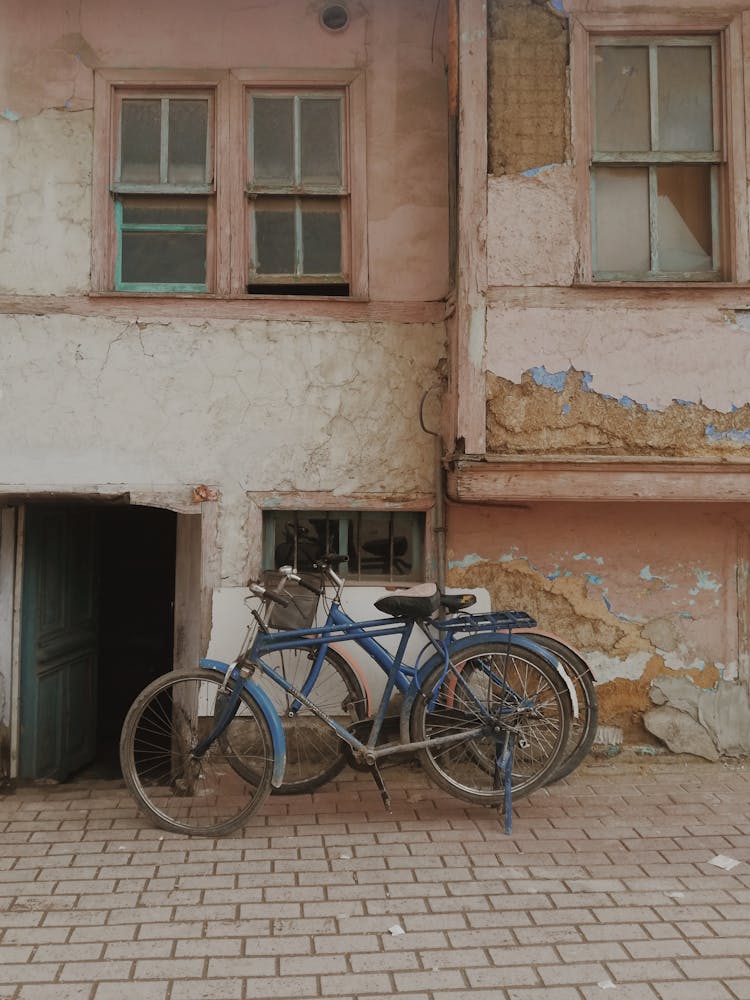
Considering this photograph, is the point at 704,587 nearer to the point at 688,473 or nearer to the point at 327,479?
the point at 688,473

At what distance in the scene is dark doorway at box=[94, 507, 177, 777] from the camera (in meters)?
10.9

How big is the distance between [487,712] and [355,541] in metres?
1.62

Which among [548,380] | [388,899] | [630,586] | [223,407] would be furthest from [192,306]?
[388,899]

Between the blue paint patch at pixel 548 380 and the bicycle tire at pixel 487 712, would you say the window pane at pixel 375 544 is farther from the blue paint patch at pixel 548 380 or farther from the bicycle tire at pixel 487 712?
the blue paint patch at pixel 548 380

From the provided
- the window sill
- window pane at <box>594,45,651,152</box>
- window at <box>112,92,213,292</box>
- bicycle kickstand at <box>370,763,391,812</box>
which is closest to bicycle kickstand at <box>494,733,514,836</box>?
bicycle kickstand at <box>370,763,391,812</box>

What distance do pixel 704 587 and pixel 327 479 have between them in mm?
2648

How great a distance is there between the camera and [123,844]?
4.87m

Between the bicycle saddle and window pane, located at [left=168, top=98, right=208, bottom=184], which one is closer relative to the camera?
the bicycle saddle

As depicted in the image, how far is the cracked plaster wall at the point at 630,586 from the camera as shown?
6086mm

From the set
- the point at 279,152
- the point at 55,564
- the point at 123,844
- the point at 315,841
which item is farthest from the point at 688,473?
the point at 55,564

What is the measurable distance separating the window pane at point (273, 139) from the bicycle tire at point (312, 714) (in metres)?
3.27

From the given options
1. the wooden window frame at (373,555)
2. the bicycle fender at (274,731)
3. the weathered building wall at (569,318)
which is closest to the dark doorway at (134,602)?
the wooden window frame at (373,555)

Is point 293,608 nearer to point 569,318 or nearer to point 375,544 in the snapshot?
point 375,544

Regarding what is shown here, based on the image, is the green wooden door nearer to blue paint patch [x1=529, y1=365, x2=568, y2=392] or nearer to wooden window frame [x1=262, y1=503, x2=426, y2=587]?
wooden window frame [x1=262, y1=503, x2=426, y2=587]
